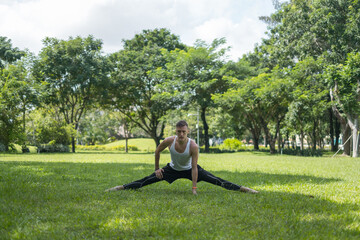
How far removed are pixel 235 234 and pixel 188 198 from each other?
2.28 metres

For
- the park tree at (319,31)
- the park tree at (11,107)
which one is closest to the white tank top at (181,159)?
the park tree at (319,31)

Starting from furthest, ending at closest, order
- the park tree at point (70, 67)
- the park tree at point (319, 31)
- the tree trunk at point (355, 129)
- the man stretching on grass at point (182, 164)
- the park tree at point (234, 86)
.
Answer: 1. the park tree at point (70, 67)
2. the park tree at point (234, 86)
3. the tree trunk at point (355, 129)
4. the park tree at point (319, 31)
5. the man stretching on grass at point (182, 164)

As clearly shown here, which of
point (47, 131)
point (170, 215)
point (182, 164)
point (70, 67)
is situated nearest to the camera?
point (170, 215)

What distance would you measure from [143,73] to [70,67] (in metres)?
7.80

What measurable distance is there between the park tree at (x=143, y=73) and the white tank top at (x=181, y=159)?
85.4 feet

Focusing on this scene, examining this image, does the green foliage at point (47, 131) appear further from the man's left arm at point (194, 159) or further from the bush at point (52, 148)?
the man's left arm at point (194, 159)

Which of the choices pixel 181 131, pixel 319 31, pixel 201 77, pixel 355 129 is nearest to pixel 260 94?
pixel 201 77

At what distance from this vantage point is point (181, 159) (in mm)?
6234

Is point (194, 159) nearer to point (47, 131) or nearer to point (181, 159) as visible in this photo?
point (181, 159)

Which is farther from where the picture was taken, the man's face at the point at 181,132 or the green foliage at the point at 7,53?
the green foliage at the point at 7,53

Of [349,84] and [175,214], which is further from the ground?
[349,84]

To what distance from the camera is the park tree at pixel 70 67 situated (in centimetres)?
3244

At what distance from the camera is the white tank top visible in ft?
20.1

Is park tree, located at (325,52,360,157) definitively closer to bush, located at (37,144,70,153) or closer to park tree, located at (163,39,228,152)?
park tree, located at (163,39,228,152)
